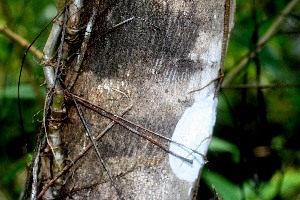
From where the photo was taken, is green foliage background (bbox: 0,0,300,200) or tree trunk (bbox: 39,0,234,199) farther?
green foliage background (bbox: 0,0,300,200)

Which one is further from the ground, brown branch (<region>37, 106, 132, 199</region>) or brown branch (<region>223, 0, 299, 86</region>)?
brown branch (<region>223, 0, 299, 86</region>)

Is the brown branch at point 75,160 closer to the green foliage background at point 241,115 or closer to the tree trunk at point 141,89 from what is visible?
the tree trunk at point 141,89

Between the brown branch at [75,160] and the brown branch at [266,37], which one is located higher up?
the brown branch at [266,37]

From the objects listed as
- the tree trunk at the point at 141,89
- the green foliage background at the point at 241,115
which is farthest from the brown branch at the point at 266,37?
the tree trunk at the point at 141,89

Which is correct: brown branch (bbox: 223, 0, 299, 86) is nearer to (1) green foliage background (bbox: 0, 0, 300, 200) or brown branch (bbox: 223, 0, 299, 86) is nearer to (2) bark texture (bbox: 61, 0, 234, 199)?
(1) green foliage background (bbox: 0, 0, 300, 200)

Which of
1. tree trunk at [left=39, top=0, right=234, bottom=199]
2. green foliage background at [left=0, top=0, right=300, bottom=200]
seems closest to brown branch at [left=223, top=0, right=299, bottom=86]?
green foliage background at [left=0, top=0, right=300, bottom=200]

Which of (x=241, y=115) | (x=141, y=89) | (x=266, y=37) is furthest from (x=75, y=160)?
(x=241, y=115)

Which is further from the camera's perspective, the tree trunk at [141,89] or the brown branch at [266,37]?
the brown branch at [266,37]

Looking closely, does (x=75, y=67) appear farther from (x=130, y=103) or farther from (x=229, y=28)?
(x=229, y=28)
